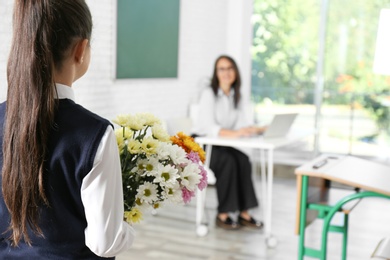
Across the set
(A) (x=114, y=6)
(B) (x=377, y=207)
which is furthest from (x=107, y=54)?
(B) (x=377, y=207)

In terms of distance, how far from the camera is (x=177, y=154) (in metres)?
1.44

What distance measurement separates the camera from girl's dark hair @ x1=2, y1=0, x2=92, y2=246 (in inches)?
46.3

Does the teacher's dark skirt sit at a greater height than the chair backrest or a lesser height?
lesser

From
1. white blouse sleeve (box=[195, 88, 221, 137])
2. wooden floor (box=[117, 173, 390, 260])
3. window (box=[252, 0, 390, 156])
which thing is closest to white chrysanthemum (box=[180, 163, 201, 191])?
wooden floor (box=[117, 173, 390, 260])

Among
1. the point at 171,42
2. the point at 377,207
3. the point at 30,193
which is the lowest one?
the point at 377,207

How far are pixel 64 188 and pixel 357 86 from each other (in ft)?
16.9

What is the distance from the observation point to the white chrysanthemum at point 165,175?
1.37m

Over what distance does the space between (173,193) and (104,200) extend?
269 millimetres

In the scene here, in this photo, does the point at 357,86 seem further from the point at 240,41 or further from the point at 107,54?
the point at 107,54

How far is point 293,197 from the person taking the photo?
544cm

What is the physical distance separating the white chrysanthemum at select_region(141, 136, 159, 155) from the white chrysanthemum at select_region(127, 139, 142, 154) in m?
0.01

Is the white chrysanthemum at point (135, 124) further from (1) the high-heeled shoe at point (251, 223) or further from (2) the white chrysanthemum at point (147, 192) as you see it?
(1) the high-heeled shoe at point (251, 223)

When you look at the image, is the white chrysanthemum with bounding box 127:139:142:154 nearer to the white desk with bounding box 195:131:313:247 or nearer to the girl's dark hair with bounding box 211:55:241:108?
the white desk with bounding box 195:131:313:247

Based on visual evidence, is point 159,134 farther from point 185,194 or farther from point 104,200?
point 104,200
